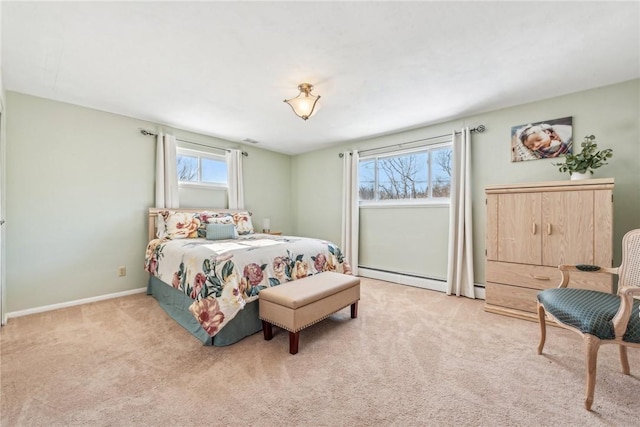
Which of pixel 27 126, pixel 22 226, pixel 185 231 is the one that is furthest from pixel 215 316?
pixel 27 126

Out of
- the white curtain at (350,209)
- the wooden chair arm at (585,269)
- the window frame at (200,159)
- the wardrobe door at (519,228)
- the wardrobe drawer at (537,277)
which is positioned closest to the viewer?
the wooden chair arm at (585,269)

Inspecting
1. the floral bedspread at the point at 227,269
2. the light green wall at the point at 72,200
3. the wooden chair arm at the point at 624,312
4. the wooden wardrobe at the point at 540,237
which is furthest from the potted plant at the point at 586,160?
the light green wall at the point at 72,200

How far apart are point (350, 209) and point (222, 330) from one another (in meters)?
2.90

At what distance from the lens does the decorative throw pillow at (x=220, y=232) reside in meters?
3.25

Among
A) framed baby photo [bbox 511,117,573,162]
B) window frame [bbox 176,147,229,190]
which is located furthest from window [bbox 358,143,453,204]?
window frame [bbox 176,147,229,190]

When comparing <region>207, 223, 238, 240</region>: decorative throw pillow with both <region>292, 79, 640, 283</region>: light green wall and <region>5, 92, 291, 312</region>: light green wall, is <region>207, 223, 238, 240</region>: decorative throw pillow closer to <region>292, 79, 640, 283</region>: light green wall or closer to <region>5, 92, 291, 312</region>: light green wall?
<region>5, 92, 291, 312</region>: light green wall

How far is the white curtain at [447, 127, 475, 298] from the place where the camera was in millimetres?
3297

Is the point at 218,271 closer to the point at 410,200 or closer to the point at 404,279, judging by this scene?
the point at 404,279

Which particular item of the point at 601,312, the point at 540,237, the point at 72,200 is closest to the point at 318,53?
the point at 601,312

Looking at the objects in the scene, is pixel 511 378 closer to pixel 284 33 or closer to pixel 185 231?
pixel 284 33

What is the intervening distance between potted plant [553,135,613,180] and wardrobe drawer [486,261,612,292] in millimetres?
921

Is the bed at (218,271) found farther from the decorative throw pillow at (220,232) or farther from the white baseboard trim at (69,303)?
the white baseboard trim at (69,303)

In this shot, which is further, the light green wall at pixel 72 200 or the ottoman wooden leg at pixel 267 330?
the light green wall at pixel 72 200

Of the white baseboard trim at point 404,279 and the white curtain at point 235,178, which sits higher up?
the white curtain at point 235,178
